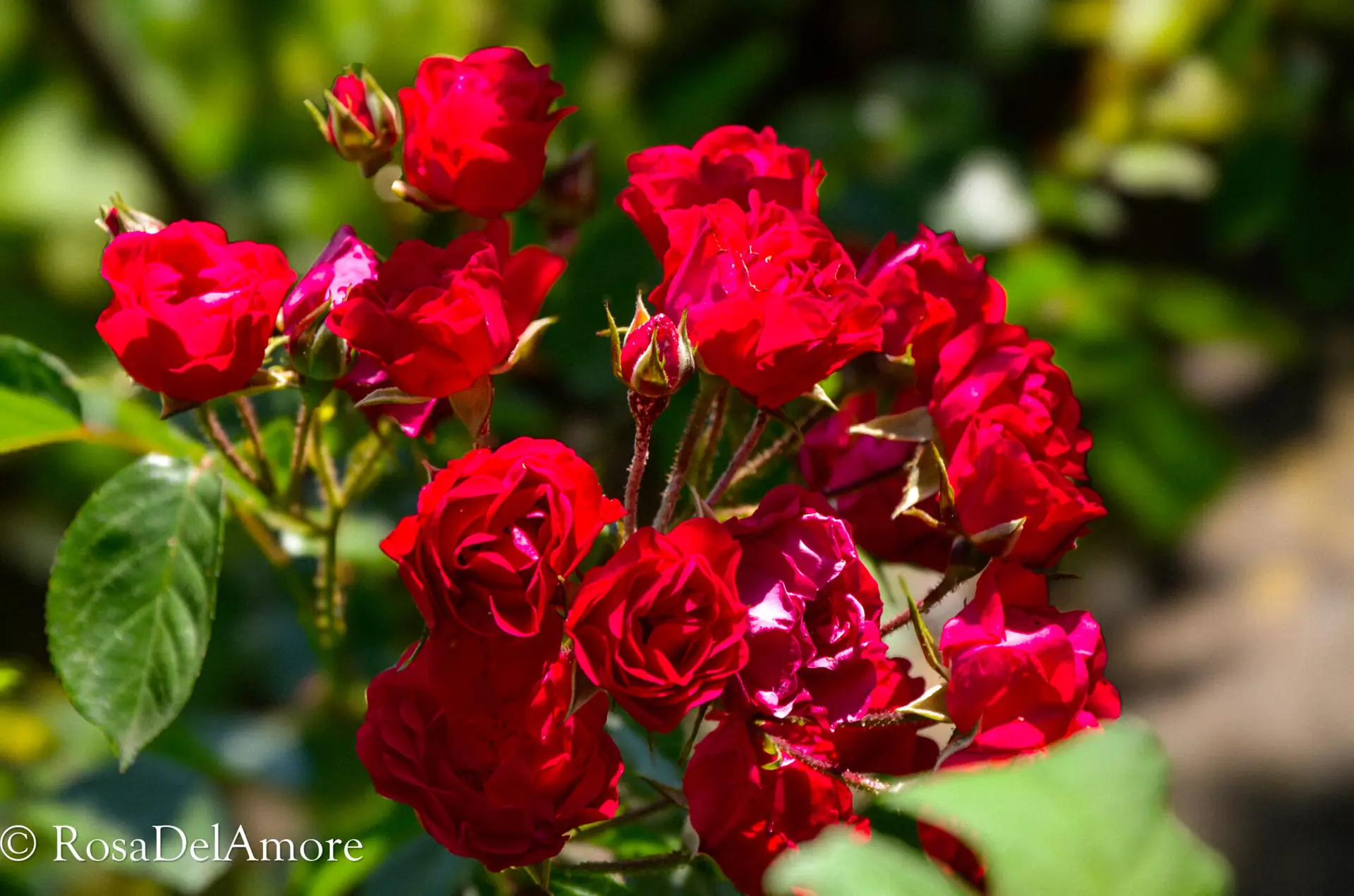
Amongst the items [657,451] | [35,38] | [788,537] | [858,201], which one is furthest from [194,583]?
[35,38]

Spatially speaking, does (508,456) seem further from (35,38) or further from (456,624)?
(35,38)

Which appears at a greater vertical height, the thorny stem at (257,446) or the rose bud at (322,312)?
the rose bud at (322,312)

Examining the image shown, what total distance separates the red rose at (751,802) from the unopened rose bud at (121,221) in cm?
49

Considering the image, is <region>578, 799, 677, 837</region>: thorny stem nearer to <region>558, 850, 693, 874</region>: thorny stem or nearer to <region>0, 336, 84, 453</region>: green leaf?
<region>558, 850, 693, 874</region>: thorny stem

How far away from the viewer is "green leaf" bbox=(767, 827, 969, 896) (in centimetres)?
48

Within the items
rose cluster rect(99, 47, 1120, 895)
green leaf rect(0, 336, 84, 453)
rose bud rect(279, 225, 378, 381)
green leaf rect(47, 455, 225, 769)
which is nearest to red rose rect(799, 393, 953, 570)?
rose cluster rect(99, 47, 1120, 895)

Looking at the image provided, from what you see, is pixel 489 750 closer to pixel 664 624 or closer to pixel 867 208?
pixel 664 624

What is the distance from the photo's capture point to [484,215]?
0.83 m

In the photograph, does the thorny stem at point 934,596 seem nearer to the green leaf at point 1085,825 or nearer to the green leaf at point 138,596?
the green leaf at point 1085,825

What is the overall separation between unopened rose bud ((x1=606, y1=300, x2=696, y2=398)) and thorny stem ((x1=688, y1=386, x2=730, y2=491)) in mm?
106

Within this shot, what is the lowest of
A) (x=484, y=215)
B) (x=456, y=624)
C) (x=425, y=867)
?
(x=425, y=867)

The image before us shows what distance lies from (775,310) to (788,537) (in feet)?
0.42

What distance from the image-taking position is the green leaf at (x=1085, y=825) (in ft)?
1.52

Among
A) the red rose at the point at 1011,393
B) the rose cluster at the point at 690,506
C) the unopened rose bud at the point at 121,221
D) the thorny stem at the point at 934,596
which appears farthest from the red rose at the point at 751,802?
the unopened rose bud at the point at 121,221
